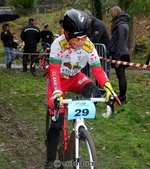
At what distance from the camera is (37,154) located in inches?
246

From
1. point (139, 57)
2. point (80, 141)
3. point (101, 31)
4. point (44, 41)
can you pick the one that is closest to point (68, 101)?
point (80, 141)

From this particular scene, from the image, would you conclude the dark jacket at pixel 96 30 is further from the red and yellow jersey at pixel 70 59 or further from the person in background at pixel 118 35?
the red and yellow jersey at pixel 70 59

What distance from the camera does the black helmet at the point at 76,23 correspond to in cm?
461

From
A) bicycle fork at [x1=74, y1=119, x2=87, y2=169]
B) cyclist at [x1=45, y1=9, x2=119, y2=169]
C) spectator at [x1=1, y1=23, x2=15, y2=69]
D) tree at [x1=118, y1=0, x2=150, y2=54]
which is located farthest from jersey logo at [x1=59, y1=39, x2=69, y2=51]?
tree at [x1=118, y1=0, x2=150, y2=54]

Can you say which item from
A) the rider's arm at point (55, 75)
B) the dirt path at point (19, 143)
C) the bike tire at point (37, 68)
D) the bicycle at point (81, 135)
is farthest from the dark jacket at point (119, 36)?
the bike tire at point (37, 68)

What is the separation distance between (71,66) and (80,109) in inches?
31.8

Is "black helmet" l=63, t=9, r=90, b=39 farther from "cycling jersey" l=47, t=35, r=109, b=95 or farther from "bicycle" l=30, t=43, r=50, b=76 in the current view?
"bicycle" l=30, t=43, r=50, b=76

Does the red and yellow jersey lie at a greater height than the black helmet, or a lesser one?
lesser

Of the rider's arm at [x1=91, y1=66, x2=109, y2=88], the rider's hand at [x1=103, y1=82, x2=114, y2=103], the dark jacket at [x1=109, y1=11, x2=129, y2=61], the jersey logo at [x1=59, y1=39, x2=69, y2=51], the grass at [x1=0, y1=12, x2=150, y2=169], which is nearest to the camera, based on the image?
the rider's hand at [x1=103, y1=82, x2=114, y2=103]

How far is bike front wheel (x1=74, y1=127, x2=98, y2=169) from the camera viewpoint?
4230 mm

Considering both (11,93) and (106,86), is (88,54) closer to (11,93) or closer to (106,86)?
(106,86)

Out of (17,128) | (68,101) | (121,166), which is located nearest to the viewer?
(68,101)

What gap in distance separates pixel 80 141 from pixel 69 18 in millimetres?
1260

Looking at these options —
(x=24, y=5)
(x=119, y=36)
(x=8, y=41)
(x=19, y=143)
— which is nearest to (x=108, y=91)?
(x=19, y=143)
